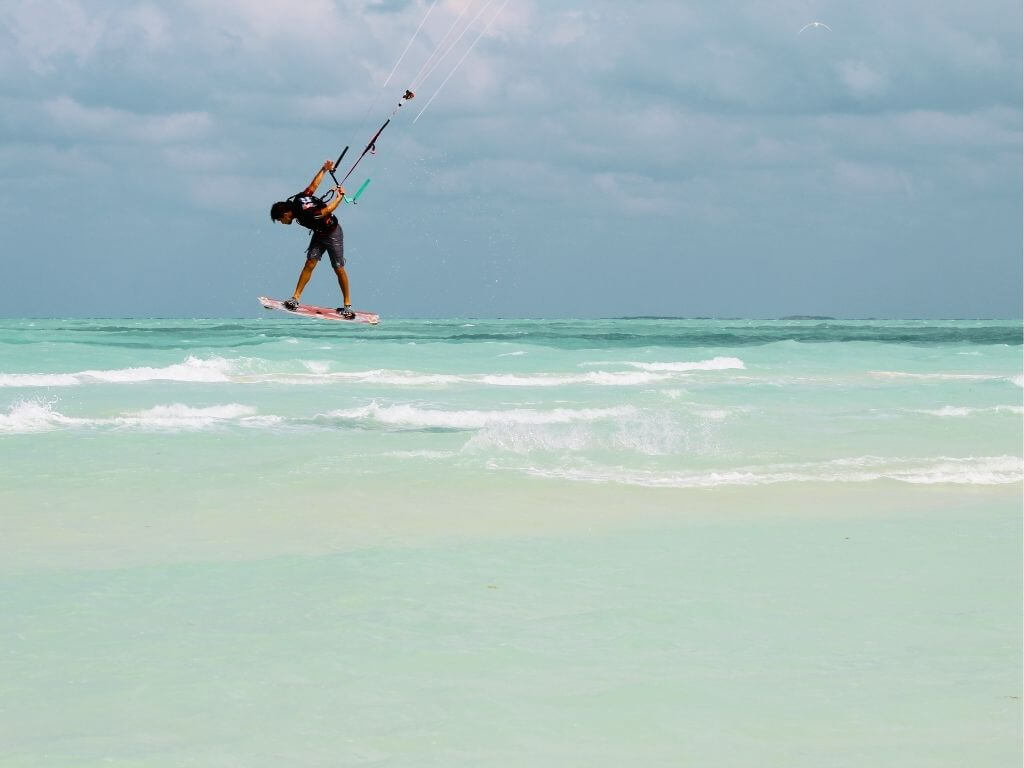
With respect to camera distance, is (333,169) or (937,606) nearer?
(937,606)

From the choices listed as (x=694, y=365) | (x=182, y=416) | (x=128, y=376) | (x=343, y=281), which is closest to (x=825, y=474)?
(x=343, y=281)

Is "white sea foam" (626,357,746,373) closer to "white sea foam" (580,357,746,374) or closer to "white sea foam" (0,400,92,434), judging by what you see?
"white sea foam" (580,357,746,374)

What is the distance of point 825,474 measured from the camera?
514 inches

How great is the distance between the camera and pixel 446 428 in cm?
1798

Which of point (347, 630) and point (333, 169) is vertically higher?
point (333, 169)

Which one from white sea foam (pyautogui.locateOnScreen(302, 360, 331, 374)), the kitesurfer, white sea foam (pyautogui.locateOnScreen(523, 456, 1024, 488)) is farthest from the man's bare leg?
white sea foam (pyautogui.locateOnScreen(302, 360, 331, 374))

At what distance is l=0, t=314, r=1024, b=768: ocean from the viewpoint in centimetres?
568

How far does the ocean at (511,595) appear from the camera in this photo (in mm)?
5684

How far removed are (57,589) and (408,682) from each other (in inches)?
120

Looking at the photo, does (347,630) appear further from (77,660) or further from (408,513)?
(408,513)

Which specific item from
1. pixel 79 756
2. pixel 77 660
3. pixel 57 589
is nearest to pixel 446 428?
pixel 57 589

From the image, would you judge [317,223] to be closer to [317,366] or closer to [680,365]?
[317,366]

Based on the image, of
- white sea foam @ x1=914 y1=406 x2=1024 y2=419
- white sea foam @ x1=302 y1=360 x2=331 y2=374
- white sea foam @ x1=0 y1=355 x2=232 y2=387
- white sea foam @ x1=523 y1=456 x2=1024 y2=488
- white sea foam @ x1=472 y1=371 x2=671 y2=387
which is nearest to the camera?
white sea foam @ x1=523 y1=456 x2=1024 y2=488

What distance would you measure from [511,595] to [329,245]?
7.11 meters
